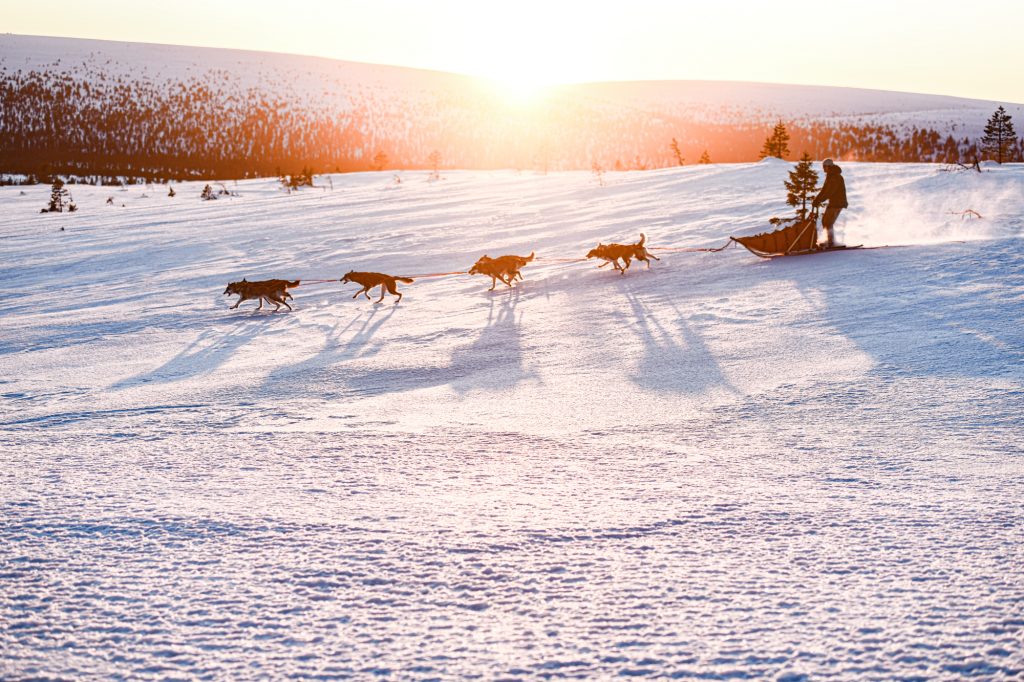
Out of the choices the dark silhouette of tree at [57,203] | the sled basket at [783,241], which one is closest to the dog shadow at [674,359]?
the sled basket at [783,241]

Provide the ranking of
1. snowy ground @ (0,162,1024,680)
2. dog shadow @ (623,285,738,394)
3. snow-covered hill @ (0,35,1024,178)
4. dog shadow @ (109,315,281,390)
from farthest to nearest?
snow-covered hill @ (0,35,1024,178), dog shadow @ (109,315,281,390), dog shadow @ (623,285,738,394), snowy ground @ (0,162,1024,680)

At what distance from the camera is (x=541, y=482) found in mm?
3736

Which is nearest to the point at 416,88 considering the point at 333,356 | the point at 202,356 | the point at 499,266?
the point at 499,266

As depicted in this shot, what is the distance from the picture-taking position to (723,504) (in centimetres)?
328

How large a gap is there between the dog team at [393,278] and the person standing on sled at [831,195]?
103 inches

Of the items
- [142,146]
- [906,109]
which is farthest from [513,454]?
[906,109]

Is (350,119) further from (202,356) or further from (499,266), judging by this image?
(202,356)

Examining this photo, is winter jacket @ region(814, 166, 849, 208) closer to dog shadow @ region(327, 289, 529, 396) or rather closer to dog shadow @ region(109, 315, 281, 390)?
dog shadow @ region(327, 289, 529, 396)

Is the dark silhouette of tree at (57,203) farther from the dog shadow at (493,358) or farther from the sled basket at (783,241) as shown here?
the sled basket at (783,241)

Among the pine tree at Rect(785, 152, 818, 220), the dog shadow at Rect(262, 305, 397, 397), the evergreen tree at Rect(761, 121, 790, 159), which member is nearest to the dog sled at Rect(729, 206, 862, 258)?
the pine tree at Rect(785, 152, 818, 220)

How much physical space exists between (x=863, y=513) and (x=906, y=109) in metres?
158

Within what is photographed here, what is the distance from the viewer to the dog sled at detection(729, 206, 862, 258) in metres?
11.7

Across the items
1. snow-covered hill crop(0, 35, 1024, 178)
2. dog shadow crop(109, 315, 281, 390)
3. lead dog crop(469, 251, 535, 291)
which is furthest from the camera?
snow-covered hill crop(0, 35, 1024, 178)

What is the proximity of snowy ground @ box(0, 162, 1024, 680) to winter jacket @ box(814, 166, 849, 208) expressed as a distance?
111 cm
